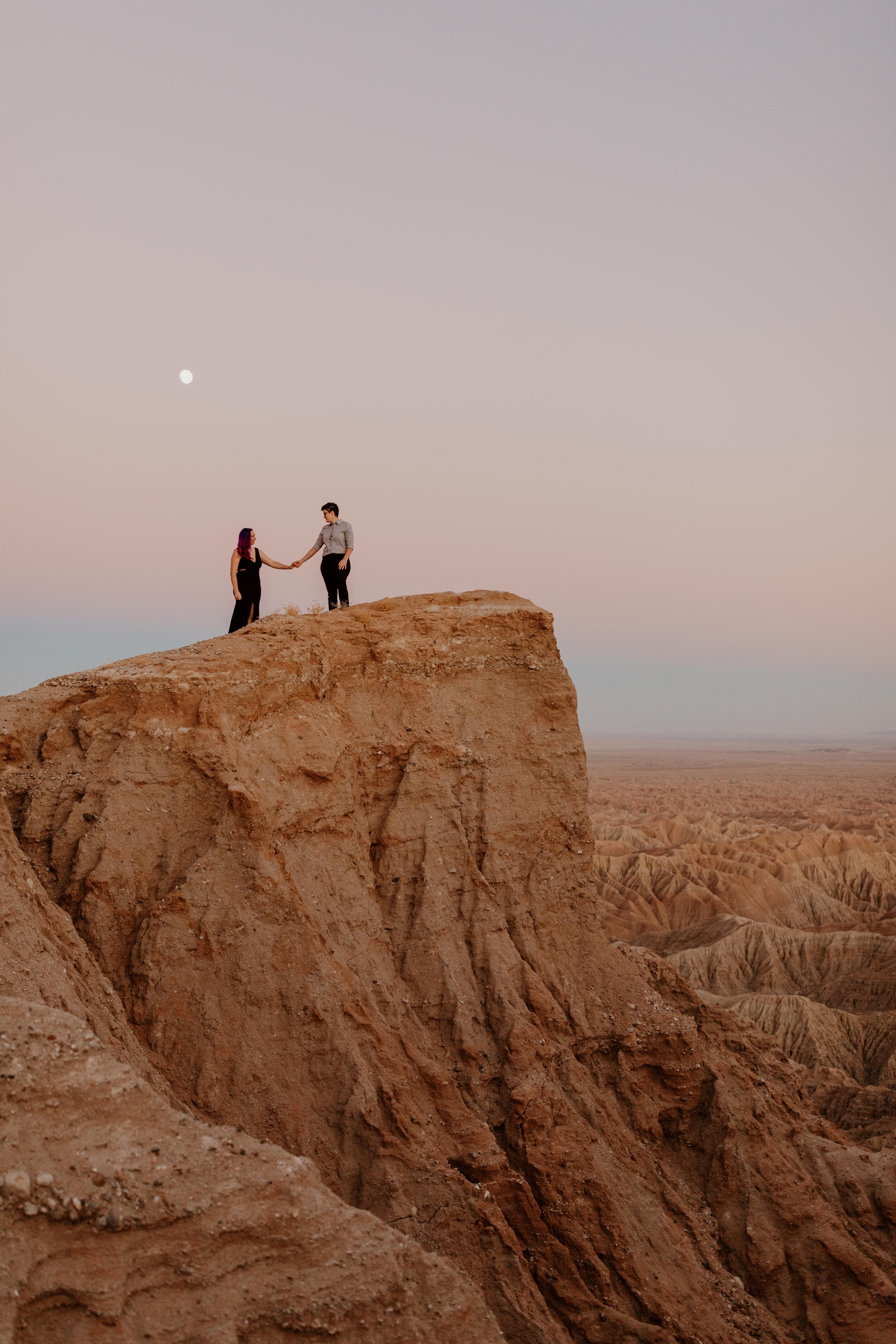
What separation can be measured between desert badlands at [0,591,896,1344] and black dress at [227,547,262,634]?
146 cm

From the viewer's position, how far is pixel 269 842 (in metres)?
11.5

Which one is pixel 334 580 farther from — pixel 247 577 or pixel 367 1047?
pixel 367 1047

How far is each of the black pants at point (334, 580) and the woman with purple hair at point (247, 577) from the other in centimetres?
65

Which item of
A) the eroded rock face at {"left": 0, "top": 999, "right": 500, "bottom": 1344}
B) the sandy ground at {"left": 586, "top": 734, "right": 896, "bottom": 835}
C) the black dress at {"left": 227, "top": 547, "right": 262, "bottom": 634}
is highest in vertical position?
the black dress at {"left": 227, "top": 547, "right": 262, "bottom": 634}

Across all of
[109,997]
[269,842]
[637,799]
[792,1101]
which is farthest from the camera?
[637,799]

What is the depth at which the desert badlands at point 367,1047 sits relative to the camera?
6379 millimetres

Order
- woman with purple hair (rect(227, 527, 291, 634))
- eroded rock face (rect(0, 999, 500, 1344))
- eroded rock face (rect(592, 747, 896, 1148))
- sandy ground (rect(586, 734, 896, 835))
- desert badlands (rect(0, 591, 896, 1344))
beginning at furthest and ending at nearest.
A: sandy ground (rect(586, 734, 896, 835)), eroded rock face (rect(592, 747, 896, 1148)), woman with purple hair (rect(227, 527, 291, 634)), desert badlands (rect(0, 591, 896, 1344)), eroded rock face (rect(0, 999, 500, 1344))

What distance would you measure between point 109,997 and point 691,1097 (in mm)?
9689

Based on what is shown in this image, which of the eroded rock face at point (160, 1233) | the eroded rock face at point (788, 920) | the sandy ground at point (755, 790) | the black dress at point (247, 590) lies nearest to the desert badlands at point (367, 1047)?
the eroded rock face at point (160, 1233)

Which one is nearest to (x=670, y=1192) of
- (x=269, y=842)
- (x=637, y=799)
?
(x=269, y=842)

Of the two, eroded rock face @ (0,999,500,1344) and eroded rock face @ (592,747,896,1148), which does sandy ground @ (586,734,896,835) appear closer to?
eroded rock face @ (592,747,896,1148)

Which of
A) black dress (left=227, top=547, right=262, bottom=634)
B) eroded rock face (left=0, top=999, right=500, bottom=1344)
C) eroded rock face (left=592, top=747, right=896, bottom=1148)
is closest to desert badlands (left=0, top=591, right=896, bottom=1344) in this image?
eroded rock face (left=0, top=999, right=500, bottom=1344)

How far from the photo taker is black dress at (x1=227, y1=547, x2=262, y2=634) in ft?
48.2

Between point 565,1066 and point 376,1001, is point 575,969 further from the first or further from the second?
point 376,1001
